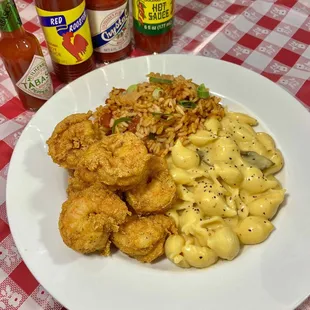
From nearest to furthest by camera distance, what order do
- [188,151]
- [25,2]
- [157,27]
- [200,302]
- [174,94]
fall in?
[200,302] < [188,151] < [174,94] < [157,27] < [25,2]

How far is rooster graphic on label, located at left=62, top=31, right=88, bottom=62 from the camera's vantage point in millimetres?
1958

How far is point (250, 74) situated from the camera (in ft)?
6.36

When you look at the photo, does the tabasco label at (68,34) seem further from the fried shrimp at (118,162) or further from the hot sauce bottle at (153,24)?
the fried shrimp at (118,162)

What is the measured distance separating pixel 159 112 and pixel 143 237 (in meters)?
0.61

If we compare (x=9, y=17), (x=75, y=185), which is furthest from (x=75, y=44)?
(x=75, y=185)

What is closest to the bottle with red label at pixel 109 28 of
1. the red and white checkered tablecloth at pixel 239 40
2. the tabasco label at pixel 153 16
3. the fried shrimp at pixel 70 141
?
the tabasco label at pixel 153 16

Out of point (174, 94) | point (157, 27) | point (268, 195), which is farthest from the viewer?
point (157, 27)

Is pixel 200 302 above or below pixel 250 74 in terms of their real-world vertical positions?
below

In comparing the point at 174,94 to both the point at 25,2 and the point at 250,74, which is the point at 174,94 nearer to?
the point at 250,74

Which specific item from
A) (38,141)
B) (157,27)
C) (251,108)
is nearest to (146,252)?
(38,141)

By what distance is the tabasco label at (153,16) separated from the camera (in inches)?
81.0

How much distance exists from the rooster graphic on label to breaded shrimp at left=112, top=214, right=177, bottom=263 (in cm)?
100

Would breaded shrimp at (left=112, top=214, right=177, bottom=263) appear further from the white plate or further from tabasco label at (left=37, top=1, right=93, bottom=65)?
tabasco label at (left=37, top=1, right=93, bottom=65)

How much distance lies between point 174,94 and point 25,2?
61.6 inches
